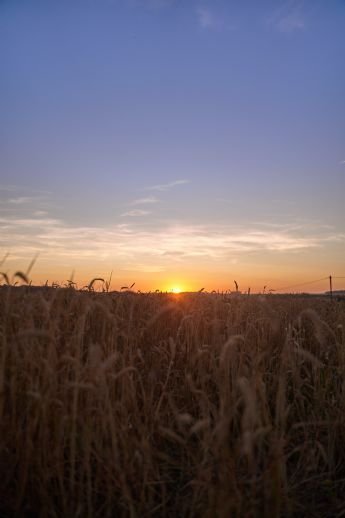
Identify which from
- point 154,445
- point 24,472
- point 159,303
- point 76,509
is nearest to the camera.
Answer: point 24,472

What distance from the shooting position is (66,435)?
264cm

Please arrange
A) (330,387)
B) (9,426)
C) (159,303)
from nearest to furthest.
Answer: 1. (9,426)
2. (330,387)
3. (159,303)

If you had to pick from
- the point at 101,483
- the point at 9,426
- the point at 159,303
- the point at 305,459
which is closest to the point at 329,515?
the point at 305,459

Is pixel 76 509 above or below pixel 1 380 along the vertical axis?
below

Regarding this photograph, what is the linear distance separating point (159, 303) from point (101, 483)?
442 centimetres

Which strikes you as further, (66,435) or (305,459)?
(305,459)

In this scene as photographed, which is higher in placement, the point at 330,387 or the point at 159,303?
the point at 159,303

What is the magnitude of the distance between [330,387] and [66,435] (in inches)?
102

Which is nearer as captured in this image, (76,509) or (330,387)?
(76,509)

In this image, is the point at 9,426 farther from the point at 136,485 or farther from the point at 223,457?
the point at 223,457

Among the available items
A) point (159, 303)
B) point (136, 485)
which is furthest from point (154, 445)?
point (159, 303)

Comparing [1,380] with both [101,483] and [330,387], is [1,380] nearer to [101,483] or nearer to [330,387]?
[101,483]

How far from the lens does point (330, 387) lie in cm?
413

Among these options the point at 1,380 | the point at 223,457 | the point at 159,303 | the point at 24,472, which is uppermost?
the point at 159,303
